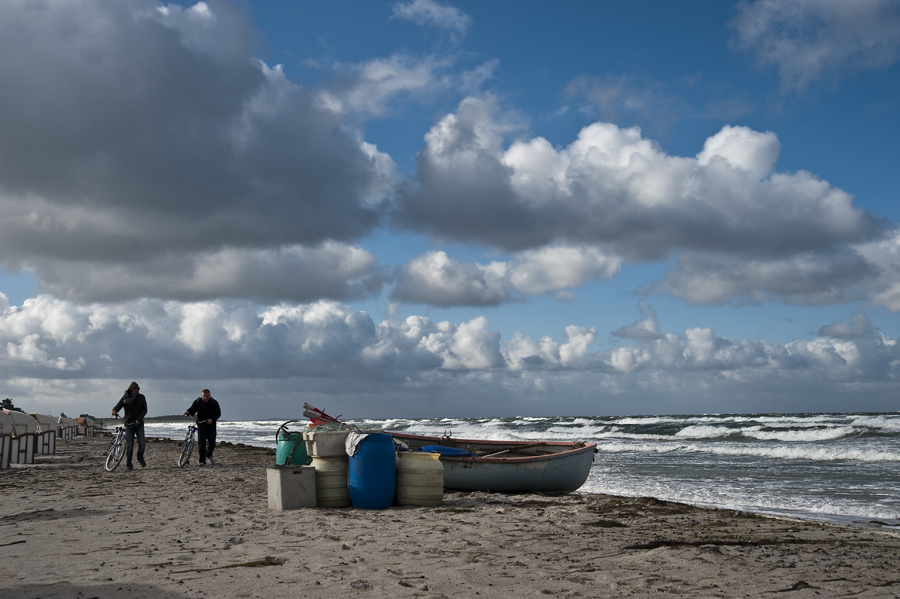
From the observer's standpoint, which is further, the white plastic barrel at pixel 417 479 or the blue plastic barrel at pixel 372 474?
the white plastic barrel at pixel 417 479

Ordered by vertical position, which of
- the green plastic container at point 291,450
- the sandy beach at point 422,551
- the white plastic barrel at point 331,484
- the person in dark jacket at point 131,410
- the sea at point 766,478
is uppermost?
the person in dark jacket at point 131,410

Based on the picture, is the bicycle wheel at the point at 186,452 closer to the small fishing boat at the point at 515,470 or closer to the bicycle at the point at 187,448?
the bicycle at the point at 187,448

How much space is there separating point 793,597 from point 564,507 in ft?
16.2

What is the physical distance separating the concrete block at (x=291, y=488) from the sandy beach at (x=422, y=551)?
0.24m

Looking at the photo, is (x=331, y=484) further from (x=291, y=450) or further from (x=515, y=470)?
(x=515, y=470)

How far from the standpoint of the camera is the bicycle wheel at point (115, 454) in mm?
14680

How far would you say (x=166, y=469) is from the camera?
15.0 m

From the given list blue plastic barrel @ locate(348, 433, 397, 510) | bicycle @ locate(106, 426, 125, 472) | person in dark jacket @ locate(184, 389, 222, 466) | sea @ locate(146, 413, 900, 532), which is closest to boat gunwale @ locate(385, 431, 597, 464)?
sea @ locate(146, 413, 900, 532)

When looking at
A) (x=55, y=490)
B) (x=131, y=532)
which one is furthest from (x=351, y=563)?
(x=55, y=490)

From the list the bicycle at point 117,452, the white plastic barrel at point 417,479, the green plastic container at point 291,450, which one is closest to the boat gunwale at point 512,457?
the green plastic container at point 291,450

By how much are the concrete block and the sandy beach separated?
9.5 inches

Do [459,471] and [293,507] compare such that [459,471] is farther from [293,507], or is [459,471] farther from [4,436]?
[4,436]

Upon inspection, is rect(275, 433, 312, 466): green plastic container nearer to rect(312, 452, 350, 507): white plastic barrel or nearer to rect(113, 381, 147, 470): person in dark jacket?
rect(312, 452, 350, 507): white plastic barrel

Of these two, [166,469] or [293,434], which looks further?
[166,469]
